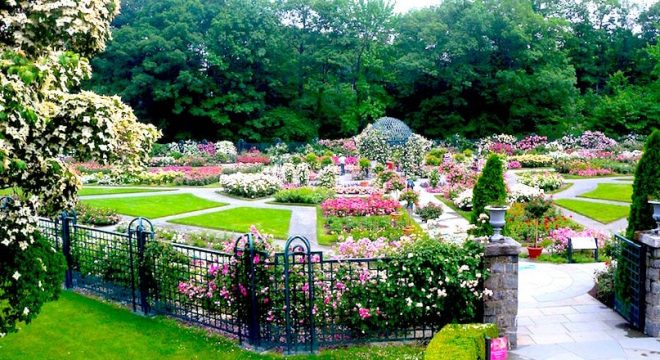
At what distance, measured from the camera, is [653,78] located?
44500 millimetres

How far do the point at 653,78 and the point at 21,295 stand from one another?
158 feet

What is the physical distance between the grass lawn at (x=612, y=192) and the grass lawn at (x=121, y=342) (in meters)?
15.6

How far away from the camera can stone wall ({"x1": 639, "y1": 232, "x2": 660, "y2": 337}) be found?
7594mm

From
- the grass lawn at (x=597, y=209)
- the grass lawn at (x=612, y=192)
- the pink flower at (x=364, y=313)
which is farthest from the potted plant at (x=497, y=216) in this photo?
the grass lawn at (x=612, y=192)

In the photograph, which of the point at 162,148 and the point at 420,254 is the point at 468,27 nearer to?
the point at 162,148

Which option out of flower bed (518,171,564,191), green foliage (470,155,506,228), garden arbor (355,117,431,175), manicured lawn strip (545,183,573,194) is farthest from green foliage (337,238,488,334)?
garden arbor (355,117,431,175)

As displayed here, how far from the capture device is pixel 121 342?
779 cm

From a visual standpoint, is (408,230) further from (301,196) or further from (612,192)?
(612,192)

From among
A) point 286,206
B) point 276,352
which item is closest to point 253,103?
point 286,206

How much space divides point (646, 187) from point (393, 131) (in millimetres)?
23588

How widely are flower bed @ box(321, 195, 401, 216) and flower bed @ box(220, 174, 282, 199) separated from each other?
4216 millimetres

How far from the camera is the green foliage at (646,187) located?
27.1 ft

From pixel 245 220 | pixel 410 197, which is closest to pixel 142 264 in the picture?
pixel 245 220

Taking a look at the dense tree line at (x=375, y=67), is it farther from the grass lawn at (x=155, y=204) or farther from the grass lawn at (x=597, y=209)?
the grass lawn at (x=597, y=209)
